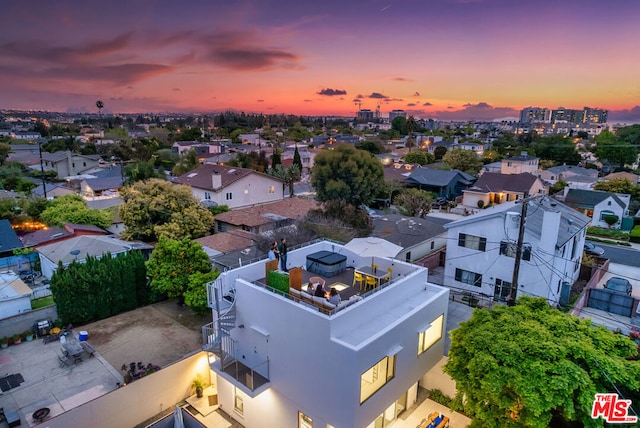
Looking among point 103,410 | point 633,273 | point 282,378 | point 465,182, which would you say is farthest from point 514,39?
point 103,410

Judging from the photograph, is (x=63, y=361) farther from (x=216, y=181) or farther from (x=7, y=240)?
(x=216, y=181)

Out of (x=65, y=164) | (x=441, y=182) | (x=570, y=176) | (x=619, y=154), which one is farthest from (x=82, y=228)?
(x=619, y=154)

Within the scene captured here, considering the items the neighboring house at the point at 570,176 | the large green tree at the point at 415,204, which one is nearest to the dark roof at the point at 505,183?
the neighboring house at the point at 570,176

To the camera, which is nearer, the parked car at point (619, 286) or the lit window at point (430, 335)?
the lit window at point (430, 335)

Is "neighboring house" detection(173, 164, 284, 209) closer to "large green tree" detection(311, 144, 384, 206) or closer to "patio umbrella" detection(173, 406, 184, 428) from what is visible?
"large green tree" detection(311, 144, 384, 206)

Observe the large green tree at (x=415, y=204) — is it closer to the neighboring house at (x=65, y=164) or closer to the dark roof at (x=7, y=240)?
the dark roof at (x=7, y=240)

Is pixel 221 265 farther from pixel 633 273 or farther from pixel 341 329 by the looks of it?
pixel 633 273
